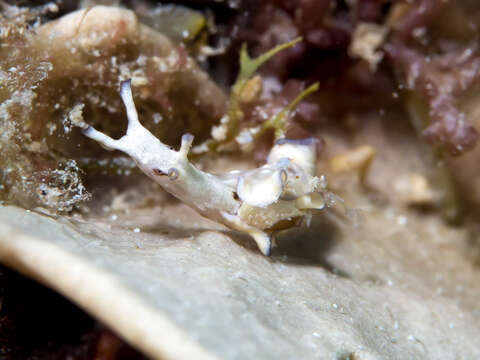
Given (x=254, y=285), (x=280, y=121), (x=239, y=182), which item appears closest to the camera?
(x=254, y=285)

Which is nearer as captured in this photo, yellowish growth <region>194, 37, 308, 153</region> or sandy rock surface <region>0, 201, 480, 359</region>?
sandy rock surface <region>0, 201, 480, 359</region>

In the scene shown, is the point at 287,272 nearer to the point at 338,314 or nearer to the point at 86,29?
the point at 338,314

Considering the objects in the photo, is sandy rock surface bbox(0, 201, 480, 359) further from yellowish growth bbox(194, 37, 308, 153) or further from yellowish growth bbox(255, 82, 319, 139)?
yellowish growth bbox(255, 82, 319, 139)

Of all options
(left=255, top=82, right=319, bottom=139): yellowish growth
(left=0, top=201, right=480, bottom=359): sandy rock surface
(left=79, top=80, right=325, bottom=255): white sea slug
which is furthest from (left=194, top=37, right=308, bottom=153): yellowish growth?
(left=0, top=201, right=480, bottom=359): sandy rock surface

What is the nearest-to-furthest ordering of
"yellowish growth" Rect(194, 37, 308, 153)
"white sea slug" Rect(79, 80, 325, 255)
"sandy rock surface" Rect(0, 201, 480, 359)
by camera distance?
"sandy rock surface" Rect(0, 201, 480, 359) < "white sea slug" Rect(79, 80, 325, 255) < "yellowish growth" Rect(194, 37, 308, 153)

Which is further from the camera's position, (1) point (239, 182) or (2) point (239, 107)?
(2) point (239, 107)

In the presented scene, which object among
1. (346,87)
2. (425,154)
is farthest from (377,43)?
(425,154)

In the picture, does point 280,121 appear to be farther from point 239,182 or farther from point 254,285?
point 254,285

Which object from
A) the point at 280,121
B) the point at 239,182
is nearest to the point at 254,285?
the point at 239,182

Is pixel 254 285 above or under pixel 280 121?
under
